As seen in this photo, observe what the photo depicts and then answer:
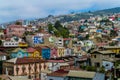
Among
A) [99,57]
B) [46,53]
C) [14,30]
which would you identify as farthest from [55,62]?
[14,30]

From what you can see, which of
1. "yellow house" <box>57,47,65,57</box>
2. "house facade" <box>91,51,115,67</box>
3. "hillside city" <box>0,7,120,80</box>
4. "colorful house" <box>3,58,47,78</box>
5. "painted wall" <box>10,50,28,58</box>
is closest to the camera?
"hillside city" <box>0,7,120,80</box>

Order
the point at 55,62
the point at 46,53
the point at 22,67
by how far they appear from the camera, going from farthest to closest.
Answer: the point at 46,53
the point at 55,62
the point at 22,67

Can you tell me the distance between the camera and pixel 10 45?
60.3 m

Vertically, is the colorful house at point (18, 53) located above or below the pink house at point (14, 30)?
below

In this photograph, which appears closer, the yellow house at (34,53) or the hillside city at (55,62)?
the hillside city at (55,62)

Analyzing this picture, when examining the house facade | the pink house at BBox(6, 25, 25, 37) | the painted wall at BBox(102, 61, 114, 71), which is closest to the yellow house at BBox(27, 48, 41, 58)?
the house facade

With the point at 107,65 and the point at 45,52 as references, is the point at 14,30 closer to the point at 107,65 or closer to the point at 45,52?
the point at 45,52

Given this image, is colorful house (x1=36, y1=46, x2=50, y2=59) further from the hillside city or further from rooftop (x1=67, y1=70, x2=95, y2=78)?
rooftop (x1=67, y1=70, x2=95, y2=78)

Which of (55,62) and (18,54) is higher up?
(18,54)

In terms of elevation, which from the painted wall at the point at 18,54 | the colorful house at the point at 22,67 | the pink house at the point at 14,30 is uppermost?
the pink house at the point at 14,30

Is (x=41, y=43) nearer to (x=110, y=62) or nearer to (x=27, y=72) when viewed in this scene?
(x=27, y=72)

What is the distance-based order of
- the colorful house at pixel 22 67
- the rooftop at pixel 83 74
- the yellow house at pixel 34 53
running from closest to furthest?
the rooftop at pixel 83 74 < the colorful house at pixel 22 67 < the yellow house at pixel 34 53

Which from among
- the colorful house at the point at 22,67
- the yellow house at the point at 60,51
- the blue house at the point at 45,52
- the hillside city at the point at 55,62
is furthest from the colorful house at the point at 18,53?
the yellow house at the point at 60,51

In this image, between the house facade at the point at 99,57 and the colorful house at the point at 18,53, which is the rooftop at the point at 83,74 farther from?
the colorful house at the point at 18,53
